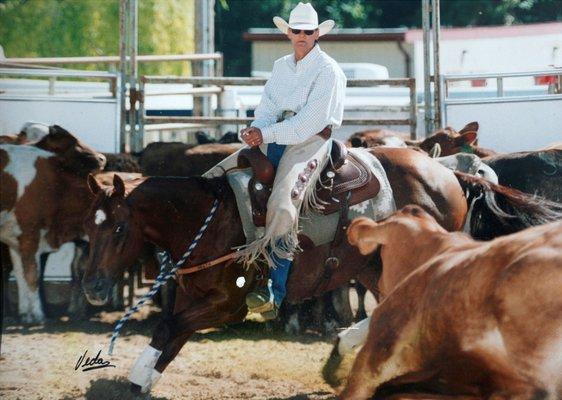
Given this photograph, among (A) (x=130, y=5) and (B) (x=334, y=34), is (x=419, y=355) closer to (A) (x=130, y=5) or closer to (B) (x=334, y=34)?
(A) (x=130, y=5)

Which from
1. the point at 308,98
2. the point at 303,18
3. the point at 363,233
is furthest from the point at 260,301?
the point at 363,233

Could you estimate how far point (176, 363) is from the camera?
22.6ft

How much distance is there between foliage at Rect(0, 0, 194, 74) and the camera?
73.0 ft

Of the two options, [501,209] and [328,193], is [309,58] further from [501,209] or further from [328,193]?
[501,209]

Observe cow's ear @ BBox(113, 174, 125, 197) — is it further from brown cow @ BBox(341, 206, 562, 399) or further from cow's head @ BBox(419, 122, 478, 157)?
cow's head @ BBox(419, 122, 478, 157)

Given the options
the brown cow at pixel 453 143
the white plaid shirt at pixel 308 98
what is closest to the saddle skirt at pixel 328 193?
the white plaid shirt at pixel 308 98

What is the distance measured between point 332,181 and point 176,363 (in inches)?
69.3

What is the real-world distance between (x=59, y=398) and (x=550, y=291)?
405 cm

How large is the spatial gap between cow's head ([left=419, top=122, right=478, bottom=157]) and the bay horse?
5.56 ft

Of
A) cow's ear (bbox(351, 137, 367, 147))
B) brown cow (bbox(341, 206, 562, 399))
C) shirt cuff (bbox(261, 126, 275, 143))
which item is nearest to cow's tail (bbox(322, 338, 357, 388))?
shirt cuff (bbox(261, 126, 275, 143))

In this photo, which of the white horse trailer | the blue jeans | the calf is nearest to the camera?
the blue jeans

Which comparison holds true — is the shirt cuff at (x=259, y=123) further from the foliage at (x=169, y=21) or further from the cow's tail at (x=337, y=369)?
the foliage at (x=169, y=21)

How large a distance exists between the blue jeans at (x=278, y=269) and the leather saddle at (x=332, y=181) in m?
0.10

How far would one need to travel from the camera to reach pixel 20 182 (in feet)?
25.6
